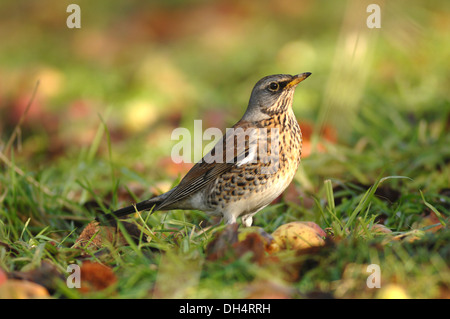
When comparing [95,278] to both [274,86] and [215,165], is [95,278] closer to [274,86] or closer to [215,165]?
[215,165]

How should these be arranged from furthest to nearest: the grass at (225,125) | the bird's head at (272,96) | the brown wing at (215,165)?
the bird's head at (272,96), the brown wing at (215,165), the grass at (225,125)

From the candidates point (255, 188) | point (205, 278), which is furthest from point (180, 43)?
point (205, 278)

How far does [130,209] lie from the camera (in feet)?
13.1

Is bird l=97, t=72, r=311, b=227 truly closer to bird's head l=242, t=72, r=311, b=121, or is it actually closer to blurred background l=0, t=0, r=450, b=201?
bird's head l=242, t=72, r=311, b=121

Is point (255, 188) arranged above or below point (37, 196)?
above

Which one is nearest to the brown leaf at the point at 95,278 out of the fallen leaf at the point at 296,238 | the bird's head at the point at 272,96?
the fallen leaf at the point at 296,238

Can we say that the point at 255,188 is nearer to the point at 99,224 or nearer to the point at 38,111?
the point at 99,224

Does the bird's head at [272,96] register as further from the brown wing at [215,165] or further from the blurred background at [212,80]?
the blurred background at [212,80]

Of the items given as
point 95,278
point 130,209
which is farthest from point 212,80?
point 95,278

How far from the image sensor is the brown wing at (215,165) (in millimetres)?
3947

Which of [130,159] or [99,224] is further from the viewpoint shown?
[130,159]

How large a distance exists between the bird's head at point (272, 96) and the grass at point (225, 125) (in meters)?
0.59

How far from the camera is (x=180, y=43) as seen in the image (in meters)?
10.6
